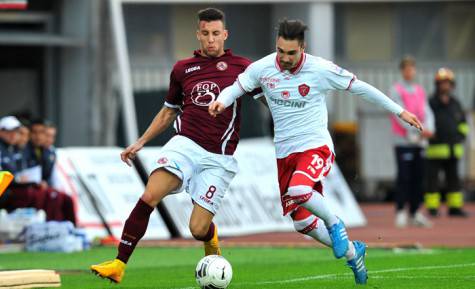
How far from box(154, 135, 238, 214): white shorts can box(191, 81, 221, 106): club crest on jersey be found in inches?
12.7

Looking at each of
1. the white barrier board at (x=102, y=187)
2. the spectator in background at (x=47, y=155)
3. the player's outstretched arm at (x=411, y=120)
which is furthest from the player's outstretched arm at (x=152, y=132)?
the white barrier board at (x=102, y=187)

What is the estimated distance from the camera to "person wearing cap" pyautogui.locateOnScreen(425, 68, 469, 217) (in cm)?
2323

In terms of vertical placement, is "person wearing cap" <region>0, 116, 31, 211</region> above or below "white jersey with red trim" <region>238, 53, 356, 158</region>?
below

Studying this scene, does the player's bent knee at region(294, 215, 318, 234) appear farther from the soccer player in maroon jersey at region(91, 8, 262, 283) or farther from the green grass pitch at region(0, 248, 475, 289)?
the soccer player in maroon jersey at region(91, 8, 262, 283)

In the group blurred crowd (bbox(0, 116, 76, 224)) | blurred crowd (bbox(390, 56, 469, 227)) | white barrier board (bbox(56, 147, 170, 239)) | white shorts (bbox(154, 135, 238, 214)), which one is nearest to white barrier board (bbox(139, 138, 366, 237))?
white barrier board (bbox(56, 147, 170, 239))

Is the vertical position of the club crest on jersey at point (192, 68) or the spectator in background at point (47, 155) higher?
the club crest on jersey at point (192, 68)

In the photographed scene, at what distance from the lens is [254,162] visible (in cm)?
2152

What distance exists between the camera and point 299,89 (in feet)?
38.6

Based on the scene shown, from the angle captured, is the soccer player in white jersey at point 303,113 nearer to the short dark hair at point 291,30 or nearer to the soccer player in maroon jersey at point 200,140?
the short dark hair at point 291,30

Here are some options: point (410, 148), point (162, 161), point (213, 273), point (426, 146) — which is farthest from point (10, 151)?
point (426, 146)

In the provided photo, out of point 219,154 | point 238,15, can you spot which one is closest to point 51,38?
point 238,15

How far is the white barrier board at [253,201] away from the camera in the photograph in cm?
1981

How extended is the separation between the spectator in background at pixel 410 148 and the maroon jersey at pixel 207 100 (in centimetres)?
884

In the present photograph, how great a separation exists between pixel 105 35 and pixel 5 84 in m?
2.88
